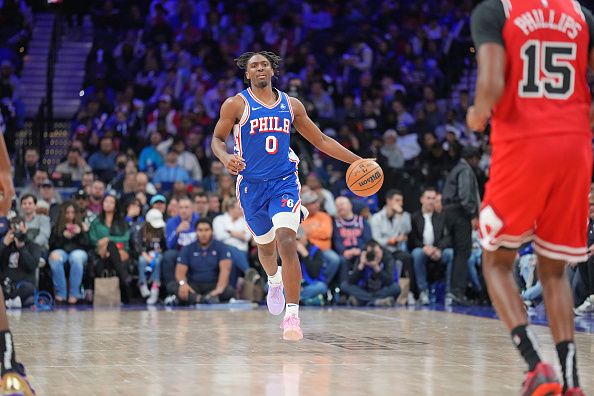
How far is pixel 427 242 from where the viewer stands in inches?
557

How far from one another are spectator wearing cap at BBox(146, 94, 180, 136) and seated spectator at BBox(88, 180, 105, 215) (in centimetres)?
325

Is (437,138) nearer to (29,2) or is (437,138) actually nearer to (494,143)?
(29,2)

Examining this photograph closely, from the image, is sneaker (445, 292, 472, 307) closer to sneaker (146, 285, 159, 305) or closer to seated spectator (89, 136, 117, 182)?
sneaker (146, 285, 159, 305)

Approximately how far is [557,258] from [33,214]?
9.61 meters

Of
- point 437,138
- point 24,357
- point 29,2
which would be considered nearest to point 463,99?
point 437,138

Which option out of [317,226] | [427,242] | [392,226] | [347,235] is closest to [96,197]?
[317,226]

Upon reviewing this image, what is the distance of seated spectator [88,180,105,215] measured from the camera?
13930 millimetres

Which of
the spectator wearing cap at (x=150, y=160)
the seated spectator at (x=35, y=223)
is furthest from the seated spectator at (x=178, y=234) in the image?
the spectator wearing cap at (x=150, y=160)

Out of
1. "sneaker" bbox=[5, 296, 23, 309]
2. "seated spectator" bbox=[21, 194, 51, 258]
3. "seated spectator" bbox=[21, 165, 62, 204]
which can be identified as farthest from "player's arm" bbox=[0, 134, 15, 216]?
"seated spectator" bbox=[21, 165, 62, 204]

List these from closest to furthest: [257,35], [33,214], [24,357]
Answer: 1. [24,357]
2. [33,214]
3. [257,35]

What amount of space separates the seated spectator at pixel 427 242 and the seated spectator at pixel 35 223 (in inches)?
197

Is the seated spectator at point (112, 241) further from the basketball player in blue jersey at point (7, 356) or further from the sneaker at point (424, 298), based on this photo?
the basketball player in blue jersey at point (7, 356)

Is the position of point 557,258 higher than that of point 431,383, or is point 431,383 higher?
point 557,258

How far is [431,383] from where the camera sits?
594cm
